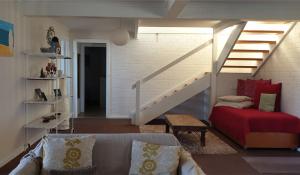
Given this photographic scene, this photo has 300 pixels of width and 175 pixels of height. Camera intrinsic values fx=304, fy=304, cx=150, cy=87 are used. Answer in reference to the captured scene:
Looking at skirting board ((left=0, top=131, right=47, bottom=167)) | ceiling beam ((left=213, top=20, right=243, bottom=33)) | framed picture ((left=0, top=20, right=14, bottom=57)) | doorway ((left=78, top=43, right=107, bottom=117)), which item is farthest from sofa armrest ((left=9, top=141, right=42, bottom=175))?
doorway ((left=78, top=43, right=107, bottom=117))

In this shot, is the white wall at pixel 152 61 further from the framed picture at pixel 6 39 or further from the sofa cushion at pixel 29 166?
the sofa cushion at pixel 29 166

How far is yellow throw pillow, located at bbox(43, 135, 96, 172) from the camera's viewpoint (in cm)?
243

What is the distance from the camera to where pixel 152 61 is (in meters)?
7.95

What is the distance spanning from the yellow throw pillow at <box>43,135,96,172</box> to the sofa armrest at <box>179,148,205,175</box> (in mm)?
756

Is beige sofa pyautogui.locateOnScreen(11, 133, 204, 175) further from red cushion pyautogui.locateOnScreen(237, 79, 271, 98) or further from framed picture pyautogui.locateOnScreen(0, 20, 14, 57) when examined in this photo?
red cushion pyautogui.locateOnScreen(237, 79, 271, 98)

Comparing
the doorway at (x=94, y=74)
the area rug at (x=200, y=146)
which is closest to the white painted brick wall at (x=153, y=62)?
the area rug at (x=200, y=146)

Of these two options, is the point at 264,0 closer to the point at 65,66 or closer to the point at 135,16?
the point at 135,16

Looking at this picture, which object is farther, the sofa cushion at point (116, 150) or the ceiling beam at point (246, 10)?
the ceiling beam at point (246, 10)

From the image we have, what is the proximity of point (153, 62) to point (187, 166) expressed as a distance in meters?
5.70

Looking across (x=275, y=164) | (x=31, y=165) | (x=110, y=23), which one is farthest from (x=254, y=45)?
(x=31, y=165)

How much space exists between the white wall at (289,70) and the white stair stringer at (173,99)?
1528 mm

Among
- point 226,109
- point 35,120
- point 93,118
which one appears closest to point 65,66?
point 93,118

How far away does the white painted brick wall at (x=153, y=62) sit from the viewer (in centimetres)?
791

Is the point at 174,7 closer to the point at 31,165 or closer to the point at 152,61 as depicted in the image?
the point at 31,165
